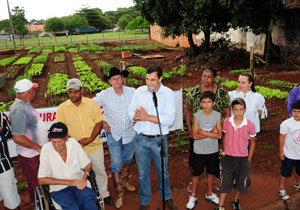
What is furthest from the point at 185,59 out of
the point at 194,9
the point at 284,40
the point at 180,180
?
the point at 180,180

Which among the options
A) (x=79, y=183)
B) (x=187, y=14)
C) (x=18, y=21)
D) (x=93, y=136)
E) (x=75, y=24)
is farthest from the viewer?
(x=75, y=24)

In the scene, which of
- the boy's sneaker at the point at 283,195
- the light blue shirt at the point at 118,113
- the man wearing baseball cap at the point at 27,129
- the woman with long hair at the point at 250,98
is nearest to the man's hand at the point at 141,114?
the light blue shirt at the point at 118,113

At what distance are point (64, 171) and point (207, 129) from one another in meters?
2.30

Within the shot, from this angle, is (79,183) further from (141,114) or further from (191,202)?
(191,202)

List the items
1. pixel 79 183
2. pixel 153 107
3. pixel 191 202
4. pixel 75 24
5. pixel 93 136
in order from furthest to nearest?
1. pixel 75 24
2. pixel 191 202
3. pixel 93 136
4. pixel 153 107
5. pixel 79 183

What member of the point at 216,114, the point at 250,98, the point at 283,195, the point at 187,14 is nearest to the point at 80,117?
the point at 216,114

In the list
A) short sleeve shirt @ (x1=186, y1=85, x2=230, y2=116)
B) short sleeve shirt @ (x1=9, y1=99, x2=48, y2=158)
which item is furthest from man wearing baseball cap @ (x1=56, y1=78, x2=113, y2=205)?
short sleeve shirt @ (x1=186, y1=85, x2=230, y2=116)

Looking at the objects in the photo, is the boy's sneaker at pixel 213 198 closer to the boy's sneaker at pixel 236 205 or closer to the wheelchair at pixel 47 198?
the boy's sneaker at pixel 236 205

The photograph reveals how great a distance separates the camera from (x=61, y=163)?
12.1 ft

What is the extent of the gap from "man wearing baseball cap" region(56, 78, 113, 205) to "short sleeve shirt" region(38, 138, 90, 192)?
38 cm

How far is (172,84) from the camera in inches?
569

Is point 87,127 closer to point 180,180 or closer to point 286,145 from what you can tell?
point 180,180

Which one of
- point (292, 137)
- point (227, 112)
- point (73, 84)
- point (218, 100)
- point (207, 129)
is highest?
point (73, 84)

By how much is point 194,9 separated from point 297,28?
7764 mm
